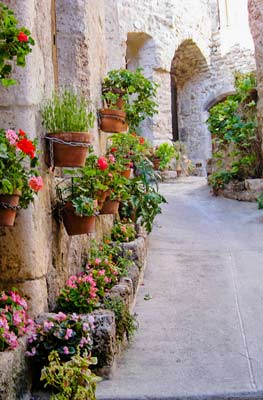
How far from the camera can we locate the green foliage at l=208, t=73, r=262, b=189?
25.6ft

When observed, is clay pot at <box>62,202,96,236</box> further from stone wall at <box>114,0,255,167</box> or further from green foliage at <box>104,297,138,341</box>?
stone wall at <box>114,0,255,167</box>

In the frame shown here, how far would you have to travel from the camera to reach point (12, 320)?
7.17 ft

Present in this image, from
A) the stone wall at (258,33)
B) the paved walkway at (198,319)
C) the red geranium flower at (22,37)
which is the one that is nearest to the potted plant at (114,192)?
the paved walkway at (198,319)

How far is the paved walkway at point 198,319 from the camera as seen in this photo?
2.36 meters

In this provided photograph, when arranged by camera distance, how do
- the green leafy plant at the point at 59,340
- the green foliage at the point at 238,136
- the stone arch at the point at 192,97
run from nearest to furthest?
the green leafy plant at the point at 59,340 → the green foliage at the point at 238,136 → the stone arch at the point at 192,97

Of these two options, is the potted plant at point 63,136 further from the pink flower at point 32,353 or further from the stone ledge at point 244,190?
the stone ledge at point 244,190

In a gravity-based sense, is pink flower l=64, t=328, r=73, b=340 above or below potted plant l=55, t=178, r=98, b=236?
below

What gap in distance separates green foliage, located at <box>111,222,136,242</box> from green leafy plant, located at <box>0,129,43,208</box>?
6.78 ft

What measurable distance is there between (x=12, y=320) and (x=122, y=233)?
7.30 ft

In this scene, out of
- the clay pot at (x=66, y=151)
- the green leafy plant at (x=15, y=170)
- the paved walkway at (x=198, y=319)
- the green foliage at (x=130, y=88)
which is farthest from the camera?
the green foliage at (x=130, y=88)

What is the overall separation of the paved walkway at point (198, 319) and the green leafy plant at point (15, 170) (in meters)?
1.02

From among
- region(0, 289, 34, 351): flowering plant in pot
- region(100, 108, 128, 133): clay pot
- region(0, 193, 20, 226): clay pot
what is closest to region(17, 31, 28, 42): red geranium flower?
region(0, 193, 20, 226): clay pot

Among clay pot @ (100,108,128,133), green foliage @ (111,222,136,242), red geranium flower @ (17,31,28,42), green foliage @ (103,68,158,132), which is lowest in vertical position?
green foliage @ (111,222,136,242)

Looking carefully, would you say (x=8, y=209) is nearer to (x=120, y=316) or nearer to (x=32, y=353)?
(x=32, y=353)
